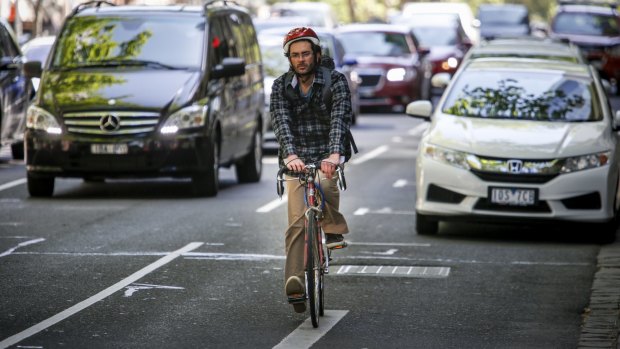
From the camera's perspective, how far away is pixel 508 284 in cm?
1096

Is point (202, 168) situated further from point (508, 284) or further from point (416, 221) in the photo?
point (508, 284)

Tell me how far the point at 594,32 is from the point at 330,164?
3460cm

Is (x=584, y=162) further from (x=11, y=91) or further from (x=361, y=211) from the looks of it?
(x=11, y=91)

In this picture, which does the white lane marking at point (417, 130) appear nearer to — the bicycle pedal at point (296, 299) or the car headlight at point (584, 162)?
the car headlight at point (584, 162)

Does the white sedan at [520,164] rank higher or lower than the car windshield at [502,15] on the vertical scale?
→ higher

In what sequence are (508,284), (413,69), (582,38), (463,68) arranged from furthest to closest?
(582,38), (413,69), (463,68), (508,284)

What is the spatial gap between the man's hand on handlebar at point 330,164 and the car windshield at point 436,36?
3136cm

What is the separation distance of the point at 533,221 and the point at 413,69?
1974 centimetres

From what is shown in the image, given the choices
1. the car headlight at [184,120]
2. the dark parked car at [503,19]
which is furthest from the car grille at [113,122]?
the dark parked car at [503,19]

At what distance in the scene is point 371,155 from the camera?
23312 mm

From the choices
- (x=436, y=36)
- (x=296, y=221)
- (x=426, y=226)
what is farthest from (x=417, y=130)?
(x=296, y=221)

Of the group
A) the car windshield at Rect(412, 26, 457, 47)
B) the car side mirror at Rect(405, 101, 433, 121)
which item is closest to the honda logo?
the car side mirror at Rect(405, 101, 433, 121)

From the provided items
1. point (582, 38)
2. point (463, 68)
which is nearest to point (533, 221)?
point (463, 68)

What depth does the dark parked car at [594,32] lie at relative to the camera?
41031mm
